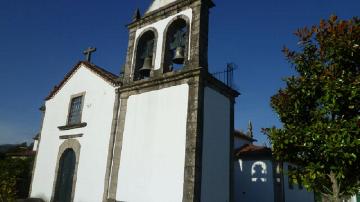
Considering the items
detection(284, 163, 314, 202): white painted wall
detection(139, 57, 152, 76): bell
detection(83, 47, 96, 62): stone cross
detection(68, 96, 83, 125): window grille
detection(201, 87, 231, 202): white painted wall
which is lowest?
detection(284, 163, 314, 202): white painted wall

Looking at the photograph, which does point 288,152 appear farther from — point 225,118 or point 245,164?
point 245,164

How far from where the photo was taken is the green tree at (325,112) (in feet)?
20.3

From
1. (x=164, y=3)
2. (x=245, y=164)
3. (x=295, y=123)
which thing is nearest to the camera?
(x=295, y=123)

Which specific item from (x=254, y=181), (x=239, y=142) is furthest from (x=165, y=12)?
(x=239, y=142)

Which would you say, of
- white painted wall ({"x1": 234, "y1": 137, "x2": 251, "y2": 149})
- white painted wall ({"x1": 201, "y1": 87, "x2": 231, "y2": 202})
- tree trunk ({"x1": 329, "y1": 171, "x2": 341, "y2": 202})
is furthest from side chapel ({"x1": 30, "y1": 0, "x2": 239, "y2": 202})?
white painted wall ({"x1": 234, "y1": 137, "x2": 251, "y2": 149})

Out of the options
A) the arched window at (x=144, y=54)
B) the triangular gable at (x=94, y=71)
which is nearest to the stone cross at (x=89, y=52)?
the triangular gable at (x=94, y=71)

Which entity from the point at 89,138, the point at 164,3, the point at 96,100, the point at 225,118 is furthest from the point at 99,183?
the point at 164,3

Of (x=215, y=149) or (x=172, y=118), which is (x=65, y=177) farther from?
(x=215, y=149)

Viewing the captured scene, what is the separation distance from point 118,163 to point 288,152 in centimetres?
675

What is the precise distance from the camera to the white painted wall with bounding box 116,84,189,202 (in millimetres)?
10234

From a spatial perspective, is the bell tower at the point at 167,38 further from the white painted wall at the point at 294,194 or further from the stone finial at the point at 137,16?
the white painted wall at the point at 294,194

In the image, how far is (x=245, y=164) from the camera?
1675 cm

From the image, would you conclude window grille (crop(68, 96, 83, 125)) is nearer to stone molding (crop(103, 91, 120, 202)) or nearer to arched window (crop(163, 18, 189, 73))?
stone molding (crop(103, 91, 120, 202))

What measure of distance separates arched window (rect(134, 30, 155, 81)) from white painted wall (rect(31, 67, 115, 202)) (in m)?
1.41
